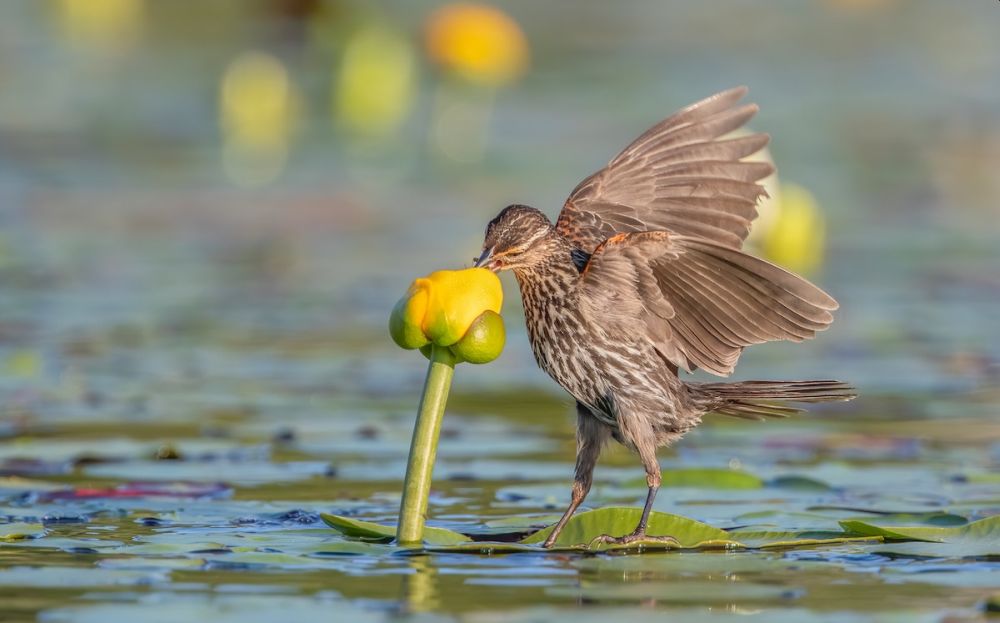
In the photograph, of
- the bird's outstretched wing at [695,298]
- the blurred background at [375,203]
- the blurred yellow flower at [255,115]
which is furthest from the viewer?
the blurred yellow flower at [255,115]

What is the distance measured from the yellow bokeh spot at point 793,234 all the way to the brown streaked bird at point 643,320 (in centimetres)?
533

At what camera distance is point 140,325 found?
11047 mm

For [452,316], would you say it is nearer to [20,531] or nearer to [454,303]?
[454,303]

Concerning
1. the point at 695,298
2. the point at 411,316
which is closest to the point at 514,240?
the point at 695,298

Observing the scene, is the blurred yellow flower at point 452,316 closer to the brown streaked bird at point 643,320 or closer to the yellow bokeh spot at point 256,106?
the brown streaked bird at point 643,320

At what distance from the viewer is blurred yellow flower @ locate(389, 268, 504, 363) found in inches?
215

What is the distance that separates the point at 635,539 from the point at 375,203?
978 centimetres

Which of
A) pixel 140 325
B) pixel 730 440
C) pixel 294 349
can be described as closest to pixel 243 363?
pixel 294 349

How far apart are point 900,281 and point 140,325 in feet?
17.1

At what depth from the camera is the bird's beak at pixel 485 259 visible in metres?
6.28

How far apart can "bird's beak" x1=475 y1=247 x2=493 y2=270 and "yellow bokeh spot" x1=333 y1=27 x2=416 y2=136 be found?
1199 cm

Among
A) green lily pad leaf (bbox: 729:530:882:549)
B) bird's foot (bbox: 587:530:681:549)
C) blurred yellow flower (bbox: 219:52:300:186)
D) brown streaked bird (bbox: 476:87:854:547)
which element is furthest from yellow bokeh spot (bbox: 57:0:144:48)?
green lily pad leaf (bbox: 729:530:882:549)

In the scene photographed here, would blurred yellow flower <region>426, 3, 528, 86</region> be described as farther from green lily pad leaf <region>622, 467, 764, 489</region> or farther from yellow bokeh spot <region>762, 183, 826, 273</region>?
green lily pad leaf <region>622, 467, 764, 489</region>

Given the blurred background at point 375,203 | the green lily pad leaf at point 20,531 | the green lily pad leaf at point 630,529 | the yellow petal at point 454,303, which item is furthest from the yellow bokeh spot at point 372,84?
the yellow petal at point 454,303
